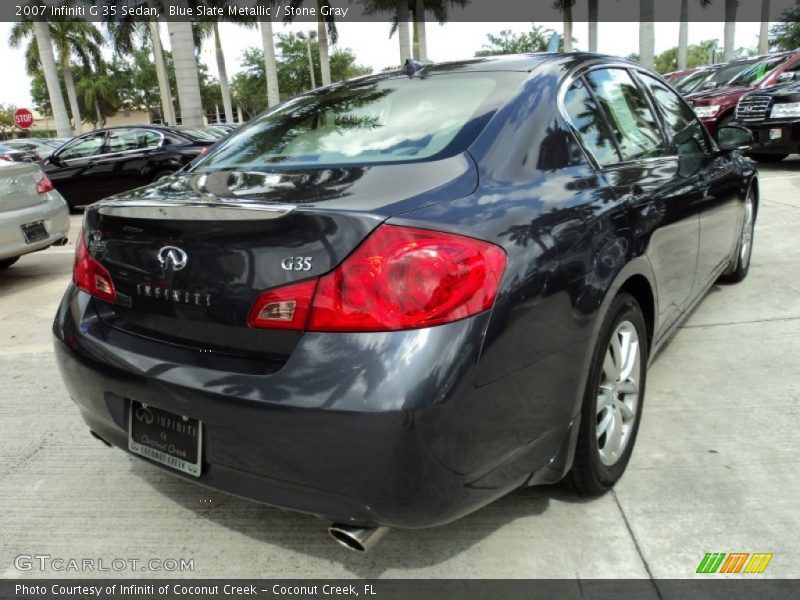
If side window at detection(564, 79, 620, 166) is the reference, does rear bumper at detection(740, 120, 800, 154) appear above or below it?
below

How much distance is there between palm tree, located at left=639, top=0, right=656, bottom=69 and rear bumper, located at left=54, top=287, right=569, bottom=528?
23714 mm

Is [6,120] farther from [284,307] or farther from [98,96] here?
[284,307]

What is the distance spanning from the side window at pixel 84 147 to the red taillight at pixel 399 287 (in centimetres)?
1089

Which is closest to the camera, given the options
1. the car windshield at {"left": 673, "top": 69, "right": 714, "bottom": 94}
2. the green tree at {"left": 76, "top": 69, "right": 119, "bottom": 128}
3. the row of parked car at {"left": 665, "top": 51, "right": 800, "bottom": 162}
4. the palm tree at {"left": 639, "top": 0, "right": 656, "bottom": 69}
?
the row of parked car at {"left": 665, "top": 51, "right": 800, "bottom": 162}

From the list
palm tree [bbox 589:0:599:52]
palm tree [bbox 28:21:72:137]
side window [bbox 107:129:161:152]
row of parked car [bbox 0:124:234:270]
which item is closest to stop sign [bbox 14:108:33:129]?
palm tree [bbox 28:21:72:137]

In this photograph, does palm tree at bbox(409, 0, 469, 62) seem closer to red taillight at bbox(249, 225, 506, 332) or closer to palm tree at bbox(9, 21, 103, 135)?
palm tree at bbox(9, 21, 103, 135)

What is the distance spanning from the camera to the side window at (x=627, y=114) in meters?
2.72

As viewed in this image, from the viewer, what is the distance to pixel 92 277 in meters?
2.28

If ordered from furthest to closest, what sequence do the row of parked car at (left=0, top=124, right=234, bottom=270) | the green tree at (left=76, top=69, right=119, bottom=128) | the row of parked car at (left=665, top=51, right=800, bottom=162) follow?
the green tree at (left=76, top=69, right=119, bottom=128) → the row of parked car at (left=0, top=124, right=234, bottom=270) → the row of parked car at (left=665, top=51, right=800, bottom=162)

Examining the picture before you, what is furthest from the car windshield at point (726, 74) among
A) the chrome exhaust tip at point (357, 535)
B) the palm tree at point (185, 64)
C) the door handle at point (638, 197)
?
the chrome exhaust tip at point (357, 535)

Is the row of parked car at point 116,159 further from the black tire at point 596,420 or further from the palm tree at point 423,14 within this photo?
the palm tree at point 423,14

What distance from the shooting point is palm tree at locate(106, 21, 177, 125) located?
29.3 m

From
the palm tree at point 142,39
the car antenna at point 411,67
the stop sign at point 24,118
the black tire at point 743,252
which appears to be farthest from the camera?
the palm tree at point 142,39

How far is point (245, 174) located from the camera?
7.59ft
